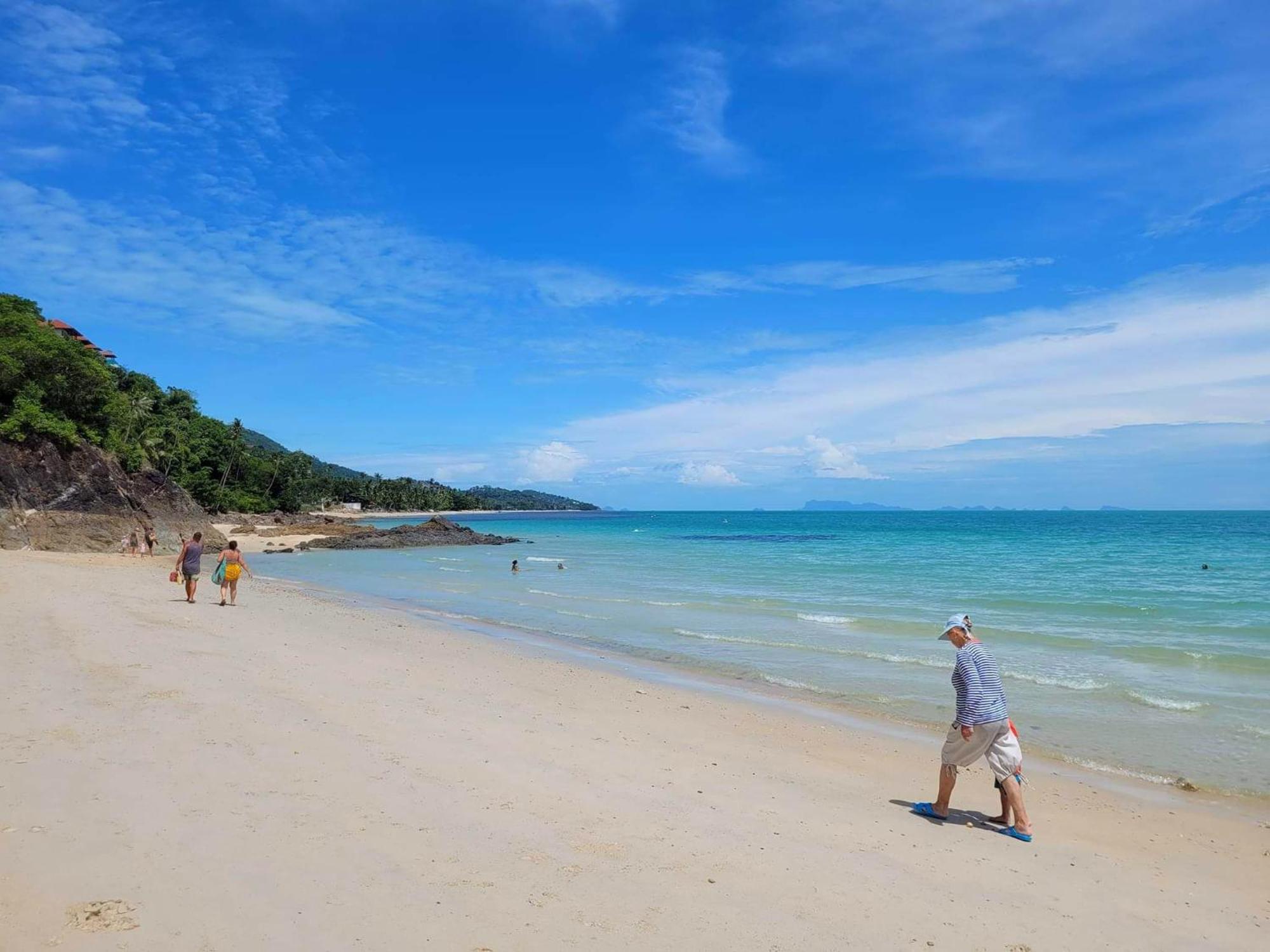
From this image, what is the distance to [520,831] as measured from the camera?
5629 mm

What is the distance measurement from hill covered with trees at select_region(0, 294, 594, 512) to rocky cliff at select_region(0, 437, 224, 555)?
0.74m

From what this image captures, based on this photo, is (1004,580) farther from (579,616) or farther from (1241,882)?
(1241,882)

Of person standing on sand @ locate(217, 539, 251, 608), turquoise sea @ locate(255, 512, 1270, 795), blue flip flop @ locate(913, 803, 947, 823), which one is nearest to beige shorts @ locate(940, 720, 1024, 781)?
blue flip flop @ locate(913, 803, 947, 823)

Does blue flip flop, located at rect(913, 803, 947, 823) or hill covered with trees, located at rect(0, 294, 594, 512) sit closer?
blue flip flop, located at rect(913, 803, 947, 823)

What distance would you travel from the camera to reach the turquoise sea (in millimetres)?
11359

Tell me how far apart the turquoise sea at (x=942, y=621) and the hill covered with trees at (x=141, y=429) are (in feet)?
36.2

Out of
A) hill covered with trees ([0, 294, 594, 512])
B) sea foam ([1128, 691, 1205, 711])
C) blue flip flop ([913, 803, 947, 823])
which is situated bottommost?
sea foam ([1128, 691, 1205, 711])

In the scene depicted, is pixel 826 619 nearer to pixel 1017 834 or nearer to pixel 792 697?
pixel 792 697

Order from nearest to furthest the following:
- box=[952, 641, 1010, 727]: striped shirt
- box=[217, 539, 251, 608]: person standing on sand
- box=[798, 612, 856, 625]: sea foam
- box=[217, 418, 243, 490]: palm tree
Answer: box=[952, 641, 1010, 727]: striped shirt → box=[217, 539, 251, 608]: person standing on sand → box=[798, 612, 856, 625]: sea foam → box=[217, 418, 243, 490]: palm tree

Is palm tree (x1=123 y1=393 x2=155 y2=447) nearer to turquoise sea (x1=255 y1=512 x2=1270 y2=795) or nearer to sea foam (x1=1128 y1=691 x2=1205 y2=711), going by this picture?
turquoise sea (x1=255 y1=512 x2=1270 y2=795)

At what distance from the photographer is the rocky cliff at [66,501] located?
3241 cm

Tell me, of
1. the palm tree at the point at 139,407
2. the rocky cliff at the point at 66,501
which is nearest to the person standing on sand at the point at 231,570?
the rocky cliff at the point at 66,501

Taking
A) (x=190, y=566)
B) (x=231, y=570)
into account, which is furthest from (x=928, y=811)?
(x=190, y=566)

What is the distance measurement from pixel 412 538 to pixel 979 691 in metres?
62.0
